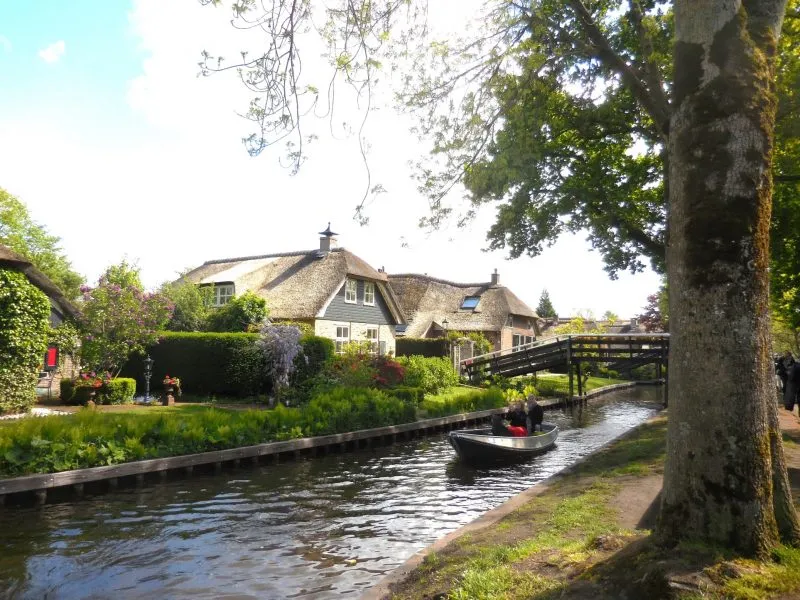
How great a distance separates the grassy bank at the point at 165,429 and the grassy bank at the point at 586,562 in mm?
8449

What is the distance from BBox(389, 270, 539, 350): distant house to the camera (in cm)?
4703

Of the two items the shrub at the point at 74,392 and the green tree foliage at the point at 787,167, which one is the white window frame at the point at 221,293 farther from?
the green tree foliage at the point at 787,167

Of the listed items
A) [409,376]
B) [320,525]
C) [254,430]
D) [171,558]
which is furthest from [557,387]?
[171,558]

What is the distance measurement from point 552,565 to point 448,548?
1858 millimetres

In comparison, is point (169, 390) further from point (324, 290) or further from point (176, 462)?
point (324, 290)

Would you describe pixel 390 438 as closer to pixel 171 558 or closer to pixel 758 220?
pixel 171 558

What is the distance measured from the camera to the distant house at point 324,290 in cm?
3222

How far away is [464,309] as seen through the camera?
165 feet

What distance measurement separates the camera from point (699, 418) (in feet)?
14.5

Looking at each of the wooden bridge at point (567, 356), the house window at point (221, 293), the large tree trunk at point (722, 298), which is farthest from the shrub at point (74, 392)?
the wooden bridge at point (567, 356)

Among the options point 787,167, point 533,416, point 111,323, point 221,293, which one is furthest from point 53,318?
point 787,167

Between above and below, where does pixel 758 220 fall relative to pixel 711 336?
above

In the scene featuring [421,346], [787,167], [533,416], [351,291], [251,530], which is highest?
[787,167]

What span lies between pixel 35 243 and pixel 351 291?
36987 millimetres
